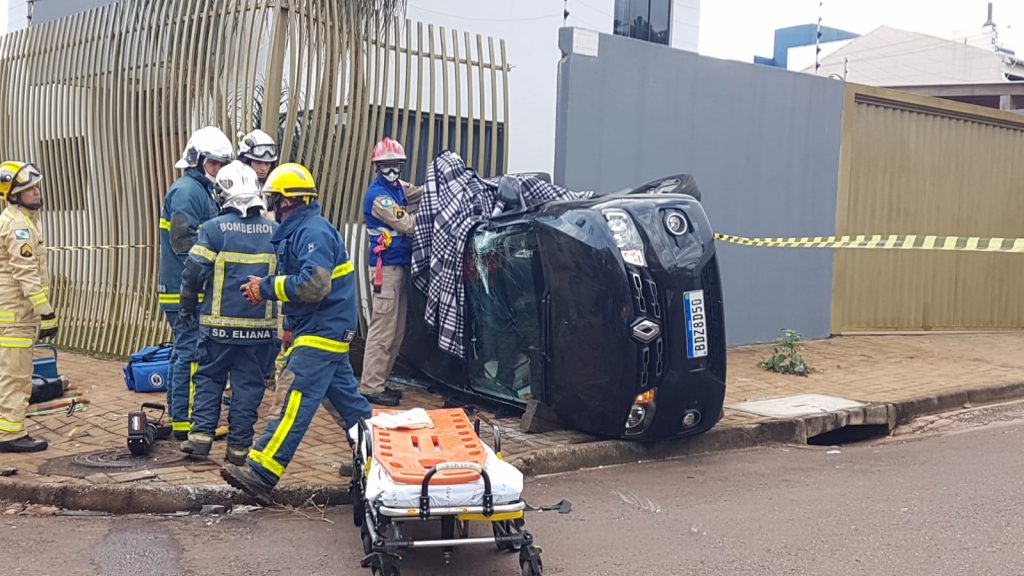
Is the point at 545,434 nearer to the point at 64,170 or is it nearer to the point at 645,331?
the point at 645,331

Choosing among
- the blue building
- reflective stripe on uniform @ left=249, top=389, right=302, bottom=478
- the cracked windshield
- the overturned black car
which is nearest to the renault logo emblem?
the overturned black car

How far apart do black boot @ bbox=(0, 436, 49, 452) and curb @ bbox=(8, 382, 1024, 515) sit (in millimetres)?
693

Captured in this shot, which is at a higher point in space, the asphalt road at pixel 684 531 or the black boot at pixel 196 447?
the black boot at pixel 196 447

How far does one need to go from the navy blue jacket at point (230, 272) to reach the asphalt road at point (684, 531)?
108cm

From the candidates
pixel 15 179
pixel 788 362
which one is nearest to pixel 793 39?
pixel 788 362

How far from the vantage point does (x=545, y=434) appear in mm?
6703

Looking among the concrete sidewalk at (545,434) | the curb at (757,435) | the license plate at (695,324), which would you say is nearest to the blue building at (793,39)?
the concrete sidewalk at (545,434)

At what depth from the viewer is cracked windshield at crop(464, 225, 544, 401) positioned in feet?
21.6

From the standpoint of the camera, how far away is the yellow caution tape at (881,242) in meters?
8.58

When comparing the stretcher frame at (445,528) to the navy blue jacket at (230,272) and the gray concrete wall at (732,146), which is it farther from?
the gray concrete wall at (732,146)

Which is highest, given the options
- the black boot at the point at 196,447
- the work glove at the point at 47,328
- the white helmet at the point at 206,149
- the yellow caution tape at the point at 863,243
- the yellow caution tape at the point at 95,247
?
the white helmet at the point at 206,149

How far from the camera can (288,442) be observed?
5.17 meters

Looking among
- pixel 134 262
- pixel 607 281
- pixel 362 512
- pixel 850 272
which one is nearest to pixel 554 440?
pixel 607 281

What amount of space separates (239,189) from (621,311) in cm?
236
